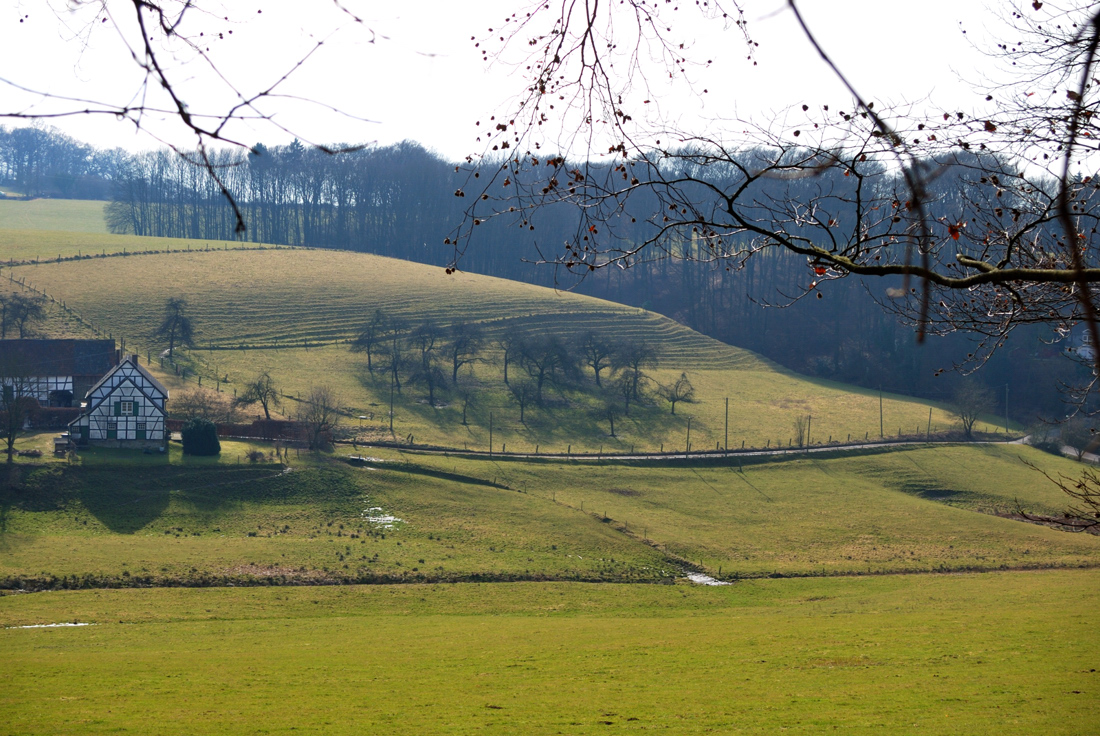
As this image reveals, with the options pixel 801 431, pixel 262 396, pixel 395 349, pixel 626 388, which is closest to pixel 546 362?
pixel 626 388

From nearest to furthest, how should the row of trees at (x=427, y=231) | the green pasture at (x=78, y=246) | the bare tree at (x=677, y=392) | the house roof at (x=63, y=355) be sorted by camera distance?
1. the house roof at (x=63, y=355)
2. the bare tree at (x=677, y=392)
3. the green pasture at (x=78, y=246)
4. the row of trees at (x=427, y=231)

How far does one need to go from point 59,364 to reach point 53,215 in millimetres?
93548

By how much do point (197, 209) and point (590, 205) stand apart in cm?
14278

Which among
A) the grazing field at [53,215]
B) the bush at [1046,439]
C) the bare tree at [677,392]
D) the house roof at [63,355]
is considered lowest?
the bush at [1046,439]

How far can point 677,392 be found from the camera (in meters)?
74.0

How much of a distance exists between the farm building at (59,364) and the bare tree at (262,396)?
407 inches

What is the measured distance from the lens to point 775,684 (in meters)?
17.3

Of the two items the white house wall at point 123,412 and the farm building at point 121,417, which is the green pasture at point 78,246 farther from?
the white house wall at point 123,412

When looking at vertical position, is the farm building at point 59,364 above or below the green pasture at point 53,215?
below

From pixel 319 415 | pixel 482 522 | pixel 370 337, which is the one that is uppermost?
pixel 370 337

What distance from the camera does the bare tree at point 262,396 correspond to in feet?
190

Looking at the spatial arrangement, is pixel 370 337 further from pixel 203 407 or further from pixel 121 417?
pixel 121 417

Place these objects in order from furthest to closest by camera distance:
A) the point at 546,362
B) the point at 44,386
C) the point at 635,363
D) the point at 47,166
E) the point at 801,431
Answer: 1. the point at 47,166
2. the point at 635,363
3. the point at 546,362
4. the point at 801,431
5. the point at 44,386

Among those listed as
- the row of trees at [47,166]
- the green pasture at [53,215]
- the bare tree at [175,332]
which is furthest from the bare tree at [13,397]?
the row of trees at [47,166]
